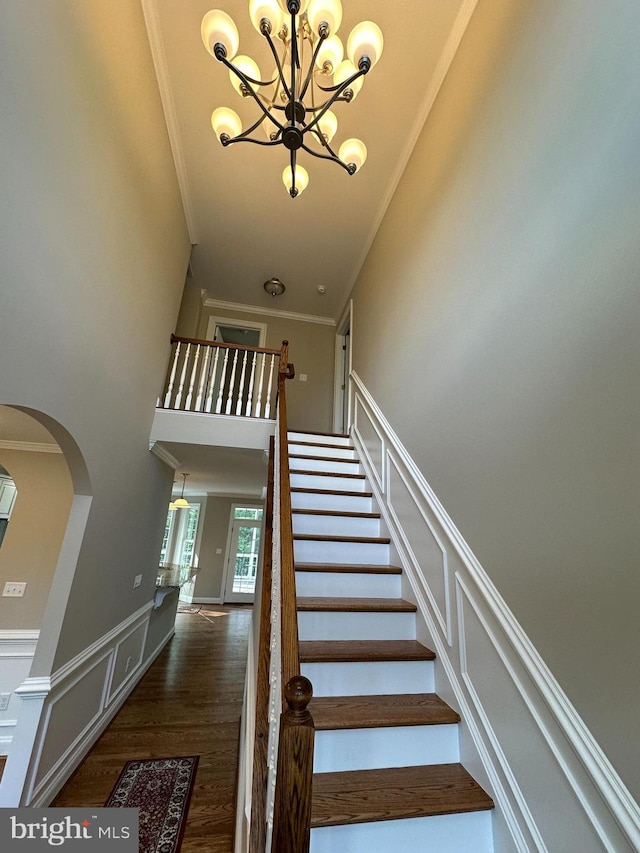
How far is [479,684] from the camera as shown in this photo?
4.72 feet

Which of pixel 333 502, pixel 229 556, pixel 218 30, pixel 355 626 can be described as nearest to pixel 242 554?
pixel 229 556

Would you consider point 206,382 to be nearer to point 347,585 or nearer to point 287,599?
point 347,585

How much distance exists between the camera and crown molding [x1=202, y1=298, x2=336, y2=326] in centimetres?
552

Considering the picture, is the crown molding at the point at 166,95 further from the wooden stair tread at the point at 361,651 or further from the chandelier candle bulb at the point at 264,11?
the wooden stair tread at the point at 361,651

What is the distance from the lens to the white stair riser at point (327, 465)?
132 inches

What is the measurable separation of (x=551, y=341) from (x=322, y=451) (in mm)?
2596

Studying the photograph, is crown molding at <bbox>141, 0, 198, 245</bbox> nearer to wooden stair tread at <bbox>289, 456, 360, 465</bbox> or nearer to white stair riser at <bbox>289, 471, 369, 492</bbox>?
wooden stair tread at <bbox>289, 456, 360, 465</bbox>

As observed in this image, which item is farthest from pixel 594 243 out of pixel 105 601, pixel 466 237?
pixel 105 601

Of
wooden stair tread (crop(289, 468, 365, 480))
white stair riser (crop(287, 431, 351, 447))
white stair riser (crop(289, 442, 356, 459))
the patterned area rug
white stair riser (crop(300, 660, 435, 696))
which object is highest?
white stair riser (crop(287, 431, 351, 447))

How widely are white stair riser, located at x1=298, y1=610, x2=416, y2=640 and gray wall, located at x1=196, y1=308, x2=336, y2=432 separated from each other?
366 cm

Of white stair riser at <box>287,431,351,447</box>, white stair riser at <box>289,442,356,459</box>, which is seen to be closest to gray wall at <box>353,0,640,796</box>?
white stair riser at <box>289,442,356,459</box>

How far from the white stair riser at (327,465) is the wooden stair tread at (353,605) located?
52.9 inches

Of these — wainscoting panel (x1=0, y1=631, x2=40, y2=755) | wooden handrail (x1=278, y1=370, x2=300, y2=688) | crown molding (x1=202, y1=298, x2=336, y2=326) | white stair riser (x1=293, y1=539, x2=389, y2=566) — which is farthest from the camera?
crown molding (x1=202, y1=298, x2=336, y2=326)

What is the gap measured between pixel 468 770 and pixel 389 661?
454mm
